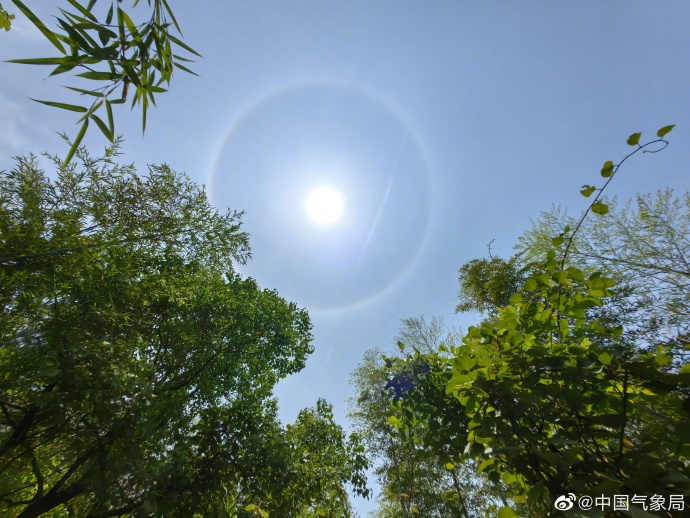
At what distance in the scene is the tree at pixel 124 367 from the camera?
402 cm

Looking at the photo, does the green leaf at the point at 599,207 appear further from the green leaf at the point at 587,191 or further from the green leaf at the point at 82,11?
the green leaf at the point at 82,11

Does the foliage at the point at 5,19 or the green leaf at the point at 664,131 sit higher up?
the foliage at the point at 5,19

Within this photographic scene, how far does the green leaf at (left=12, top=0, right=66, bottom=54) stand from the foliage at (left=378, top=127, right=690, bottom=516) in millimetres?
2707

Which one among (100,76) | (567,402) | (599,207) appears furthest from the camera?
(100,76)

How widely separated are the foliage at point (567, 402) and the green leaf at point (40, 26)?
271cm

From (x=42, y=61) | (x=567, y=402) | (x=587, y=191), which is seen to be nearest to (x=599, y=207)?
(x=587, y=191)

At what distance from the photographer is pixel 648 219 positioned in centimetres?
871

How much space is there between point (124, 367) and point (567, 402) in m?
5.15

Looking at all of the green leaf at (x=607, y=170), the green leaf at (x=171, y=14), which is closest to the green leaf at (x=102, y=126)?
the green leaf at (x=171, y=14)

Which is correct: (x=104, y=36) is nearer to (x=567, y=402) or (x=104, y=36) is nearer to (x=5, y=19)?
(x=5, y=19)

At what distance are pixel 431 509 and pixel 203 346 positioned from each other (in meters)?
9.24

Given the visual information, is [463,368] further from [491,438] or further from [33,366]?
[33,366]

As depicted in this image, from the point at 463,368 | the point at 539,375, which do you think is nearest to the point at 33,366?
the point at 463,368

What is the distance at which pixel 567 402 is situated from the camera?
1.36 meters
